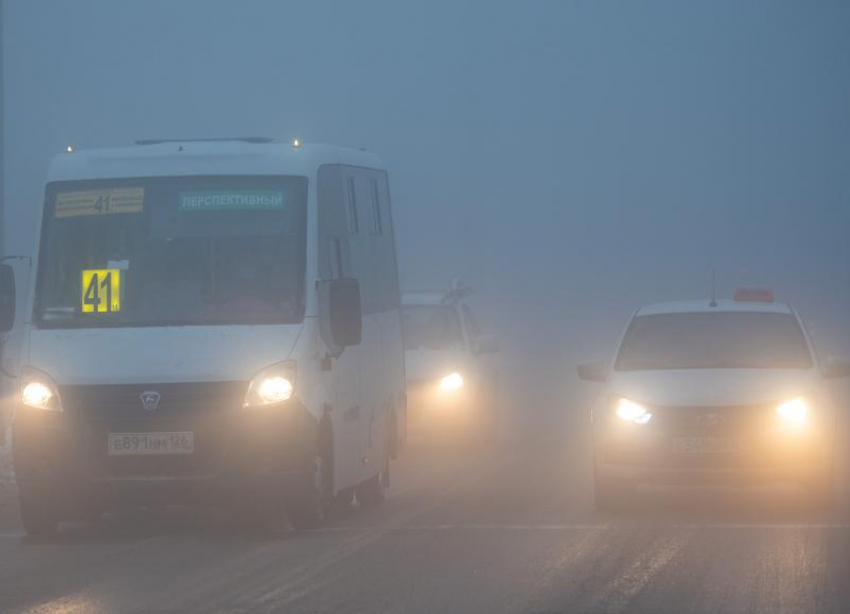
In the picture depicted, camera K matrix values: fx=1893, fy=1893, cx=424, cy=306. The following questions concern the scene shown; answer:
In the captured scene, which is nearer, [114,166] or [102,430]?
[102,430]

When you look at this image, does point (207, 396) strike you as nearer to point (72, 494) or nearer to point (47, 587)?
point (72, 494)

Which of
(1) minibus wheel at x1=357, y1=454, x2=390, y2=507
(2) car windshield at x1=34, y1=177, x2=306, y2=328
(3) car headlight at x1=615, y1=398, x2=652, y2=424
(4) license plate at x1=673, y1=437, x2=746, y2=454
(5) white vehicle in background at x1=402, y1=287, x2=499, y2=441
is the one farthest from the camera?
(5) white vehicle in background at x1=402, y1=287, x2=499, y2=441

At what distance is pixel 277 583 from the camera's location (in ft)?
34.3

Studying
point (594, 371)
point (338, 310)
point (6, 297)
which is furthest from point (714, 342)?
point (6, 297)

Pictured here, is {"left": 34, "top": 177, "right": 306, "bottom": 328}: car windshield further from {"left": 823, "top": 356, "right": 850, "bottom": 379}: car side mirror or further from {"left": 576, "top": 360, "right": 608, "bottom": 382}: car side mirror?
{"left": 823, "top": 356, "right": 850, "bottom": 379}: car side mirror

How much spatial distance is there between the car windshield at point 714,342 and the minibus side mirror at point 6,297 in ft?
16.0

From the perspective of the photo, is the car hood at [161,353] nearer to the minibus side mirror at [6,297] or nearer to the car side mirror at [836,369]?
the minibus side mirror at [6,297]

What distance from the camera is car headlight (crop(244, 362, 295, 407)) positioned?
1273 cm

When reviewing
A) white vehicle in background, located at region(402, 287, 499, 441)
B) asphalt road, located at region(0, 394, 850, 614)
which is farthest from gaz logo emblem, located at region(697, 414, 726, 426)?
white vehicle in background, located at region(402, 287, 499, 441)

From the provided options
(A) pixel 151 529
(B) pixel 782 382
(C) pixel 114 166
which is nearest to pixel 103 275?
(C) pixel 114 166

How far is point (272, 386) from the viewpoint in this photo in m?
12.8

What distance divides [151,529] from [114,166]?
2.70 metres

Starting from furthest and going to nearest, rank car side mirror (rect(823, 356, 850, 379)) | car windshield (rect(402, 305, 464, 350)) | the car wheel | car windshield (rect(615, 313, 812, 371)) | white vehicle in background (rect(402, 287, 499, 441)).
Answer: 1. car windshield (rect(402, 305, 464, 350))
2. white vehicle in background (rect(402, 287, 499, 441))
3. car windshield (rect(615, 313, 812, 371))
4. car side mirror (rect(823, 356, 850, 379))
5. the car wheel

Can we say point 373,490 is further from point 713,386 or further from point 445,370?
point 445,370
